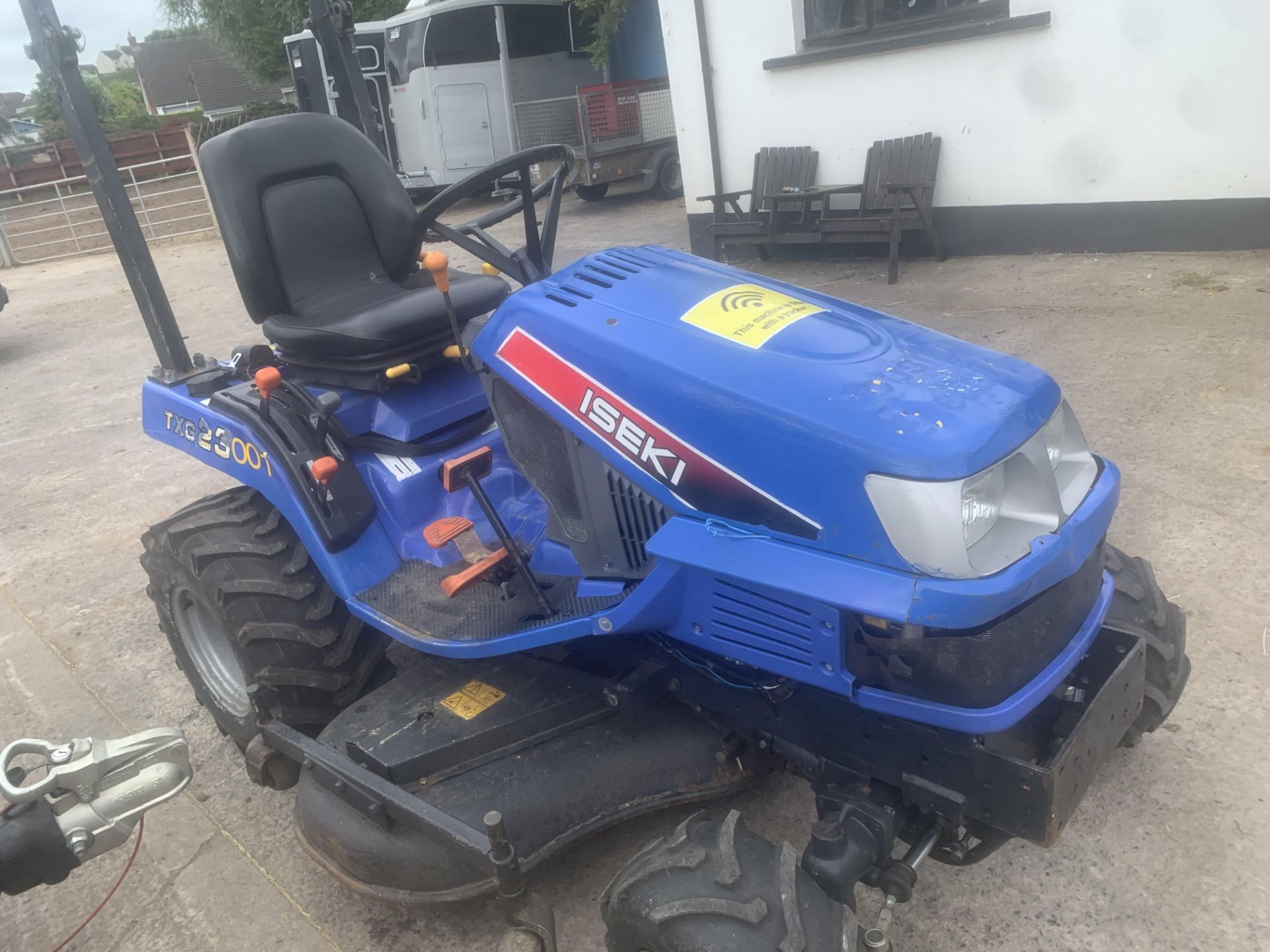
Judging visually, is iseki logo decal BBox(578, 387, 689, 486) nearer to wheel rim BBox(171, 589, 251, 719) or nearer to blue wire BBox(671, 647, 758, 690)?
blue wire BBox(671, 647, 758, 690)

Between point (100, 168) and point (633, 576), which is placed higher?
point (100, 168)

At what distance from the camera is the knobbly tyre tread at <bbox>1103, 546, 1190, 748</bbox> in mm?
2057

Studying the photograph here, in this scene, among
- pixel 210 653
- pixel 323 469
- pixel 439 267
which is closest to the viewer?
pixel 439 267

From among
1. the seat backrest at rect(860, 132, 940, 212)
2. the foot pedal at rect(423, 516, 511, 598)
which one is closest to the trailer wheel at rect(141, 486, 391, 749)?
the foot pedal at rect(423, 516, 511, 598)

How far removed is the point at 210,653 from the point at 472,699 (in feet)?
3.70

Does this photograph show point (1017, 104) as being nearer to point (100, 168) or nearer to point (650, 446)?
point (100, 168)

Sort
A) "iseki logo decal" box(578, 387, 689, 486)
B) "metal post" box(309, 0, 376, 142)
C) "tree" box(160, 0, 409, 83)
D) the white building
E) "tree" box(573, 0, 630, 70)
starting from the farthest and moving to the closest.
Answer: "tree" box(160, 0, 409, 83)
"tree" box(573, 0, 630, 70)
the white building
"metal post" box(309, 0, 376, 142)
"iseki logo decal" box(578, 387, 689, 486)

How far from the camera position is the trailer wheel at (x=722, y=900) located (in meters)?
1.50

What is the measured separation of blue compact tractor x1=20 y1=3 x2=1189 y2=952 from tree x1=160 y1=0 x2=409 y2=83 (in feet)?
63.2

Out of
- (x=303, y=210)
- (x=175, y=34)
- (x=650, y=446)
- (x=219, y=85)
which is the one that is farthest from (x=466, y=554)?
(x=219, y=85)

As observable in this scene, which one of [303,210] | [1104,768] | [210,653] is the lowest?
[1104,768]

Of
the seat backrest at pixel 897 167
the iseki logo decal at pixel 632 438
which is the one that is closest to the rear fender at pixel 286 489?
Answer: the iseki logo decal at pixel 632 438

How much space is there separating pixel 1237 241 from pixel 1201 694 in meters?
4.48

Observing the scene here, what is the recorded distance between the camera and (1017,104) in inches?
249
